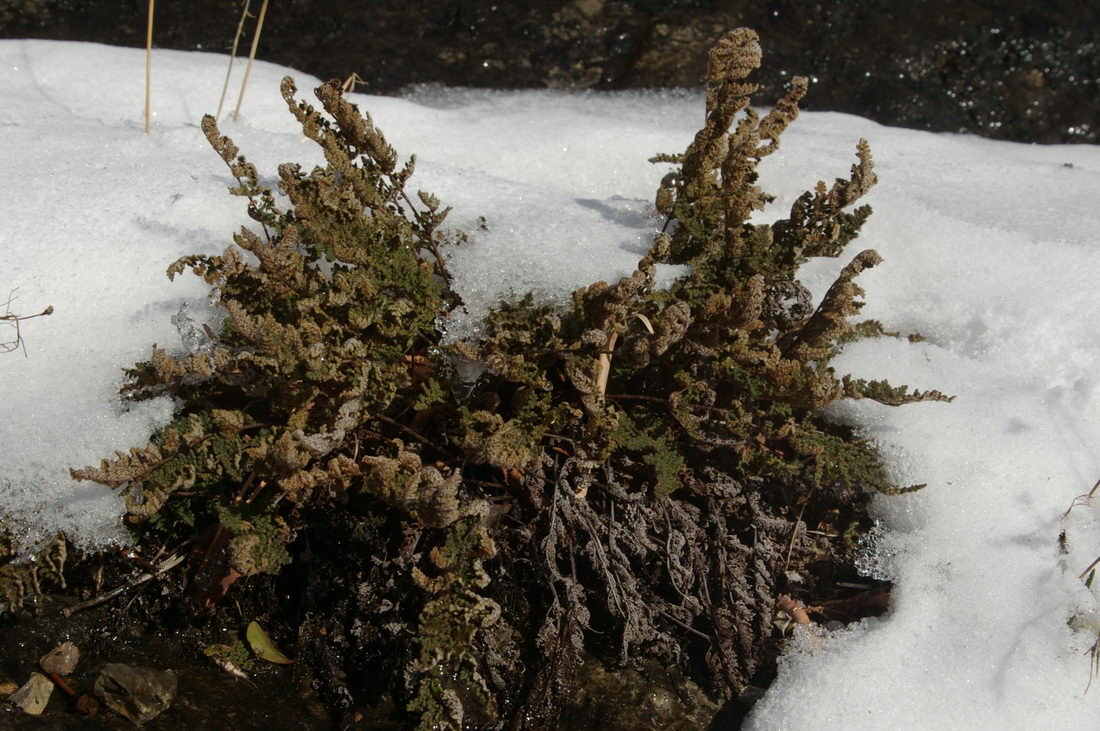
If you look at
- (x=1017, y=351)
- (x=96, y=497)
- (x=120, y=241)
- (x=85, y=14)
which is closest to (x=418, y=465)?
(x=96, y=497)

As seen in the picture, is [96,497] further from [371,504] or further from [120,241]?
[120,241]

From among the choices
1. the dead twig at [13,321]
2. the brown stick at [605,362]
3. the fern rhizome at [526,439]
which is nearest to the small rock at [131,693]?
the fern rhizome at [526,439]

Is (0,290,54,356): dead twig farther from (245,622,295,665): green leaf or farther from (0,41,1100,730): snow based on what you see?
(245,622,295,665): green leaf

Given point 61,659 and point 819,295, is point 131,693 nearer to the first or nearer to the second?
point 61,659

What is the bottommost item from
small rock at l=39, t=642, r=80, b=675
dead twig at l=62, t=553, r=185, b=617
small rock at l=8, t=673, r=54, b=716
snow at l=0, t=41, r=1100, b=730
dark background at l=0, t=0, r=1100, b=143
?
small rock at l=8, t=673, r=54, b=716

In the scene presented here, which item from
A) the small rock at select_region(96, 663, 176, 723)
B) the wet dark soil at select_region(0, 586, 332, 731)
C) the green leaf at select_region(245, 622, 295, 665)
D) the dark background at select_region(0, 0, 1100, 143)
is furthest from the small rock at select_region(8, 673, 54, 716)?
the dark background at select_region(0, 0, 1100, 143)

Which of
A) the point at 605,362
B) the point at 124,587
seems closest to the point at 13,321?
the point at 124,587
